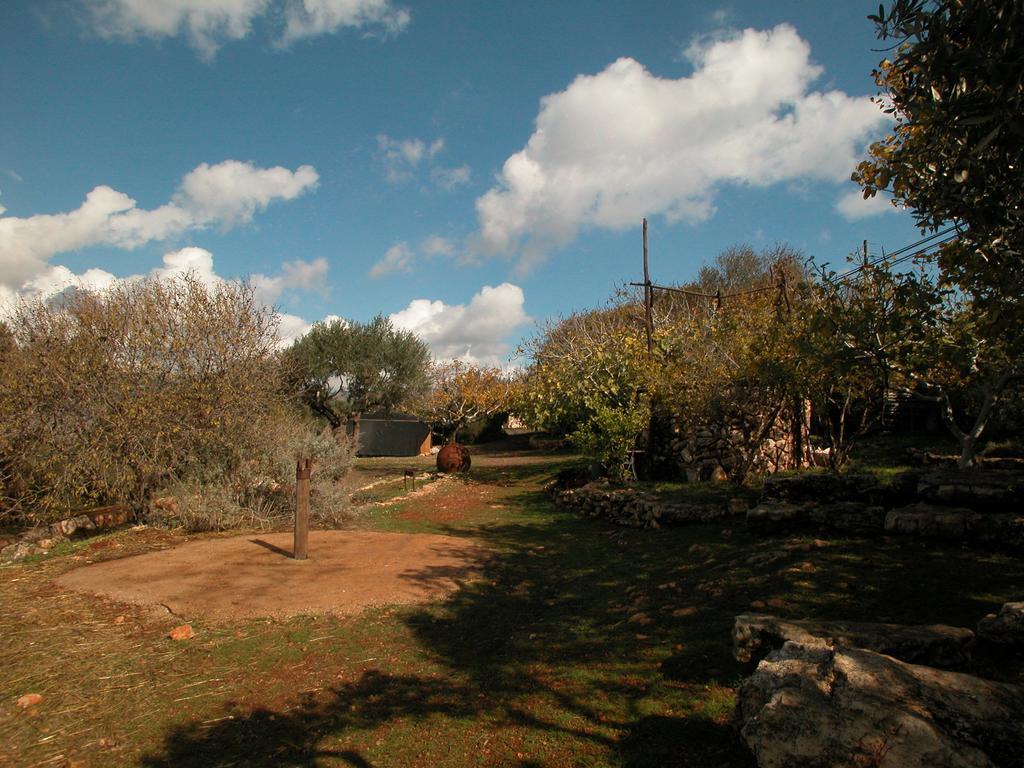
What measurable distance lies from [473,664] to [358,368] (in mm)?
26812

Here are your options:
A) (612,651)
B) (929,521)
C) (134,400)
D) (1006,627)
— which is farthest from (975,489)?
(134,400)

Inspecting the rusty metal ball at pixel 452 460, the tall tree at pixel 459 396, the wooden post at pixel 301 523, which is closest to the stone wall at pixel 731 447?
the wooden post at pixel 301 523

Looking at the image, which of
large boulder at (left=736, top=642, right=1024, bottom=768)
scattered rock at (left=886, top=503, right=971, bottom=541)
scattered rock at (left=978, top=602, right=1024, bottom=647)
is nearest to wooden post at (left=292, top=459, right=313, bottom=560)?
large boulder at (left=736, top=642, right=1024, bottom=768)

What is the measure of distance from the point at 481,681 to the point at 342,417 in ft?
90.4

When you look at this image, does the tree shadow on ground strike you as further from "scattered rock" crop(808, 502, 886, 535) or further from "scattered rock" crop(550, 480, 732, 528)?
"scattered rock" crop(550, 480, 732, 528)

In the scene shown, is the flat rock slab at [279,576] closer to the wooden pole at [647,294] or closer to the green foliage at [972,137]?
the green foliage at [972,137]

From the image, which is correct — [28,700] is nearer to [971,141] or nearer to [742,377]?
[971,141]

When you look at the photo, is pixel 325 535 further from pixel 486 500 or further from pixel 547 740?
pixel 547 740

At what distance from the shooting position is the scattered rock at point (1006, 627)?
13.0 ft

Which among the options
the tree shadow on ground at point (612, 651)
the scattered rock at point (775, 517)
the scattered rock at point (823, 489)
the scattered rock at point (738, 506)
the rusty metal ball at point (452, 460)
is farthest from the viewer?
the rusty metal ball at point (452, 460)

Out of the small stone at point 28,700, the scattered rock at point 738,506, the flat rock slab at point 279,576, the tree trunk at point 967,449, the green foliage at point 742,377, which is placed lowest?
the small stone at point 28,700

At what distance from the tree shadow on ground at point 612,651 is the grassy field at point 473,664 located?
0.07 ft

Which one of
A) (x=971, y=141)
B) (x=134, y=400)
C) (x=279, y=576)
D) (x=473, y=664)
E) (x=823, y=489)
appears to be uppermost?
(x=971, y=141)

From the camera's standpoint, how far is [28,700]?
5.00 metres
